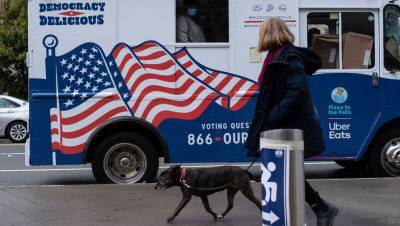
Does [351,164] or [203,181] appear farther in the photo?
[351,164]

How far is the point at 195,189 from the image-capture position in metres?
6.59

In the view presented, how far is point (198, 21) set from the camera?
932cm

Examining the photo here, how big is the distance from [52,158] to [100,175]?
0.71m

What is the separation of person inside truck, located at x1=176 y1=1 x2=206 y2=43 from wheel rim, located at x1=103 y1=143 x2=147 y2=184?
5.60ft

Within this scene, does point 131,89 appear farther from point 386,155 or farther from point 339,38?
point 386,155

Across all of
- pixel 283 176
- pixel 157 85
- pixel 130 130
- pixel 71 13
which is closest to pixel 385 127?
pixel 157 85

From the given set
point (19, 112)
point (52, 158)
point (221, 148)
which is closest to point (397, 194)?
point (221, 148)

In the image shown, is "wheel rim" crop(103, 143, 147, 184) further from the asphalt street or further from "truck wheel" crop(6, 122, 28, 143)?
"truck wheel" crop(6, 122, 28, 143)

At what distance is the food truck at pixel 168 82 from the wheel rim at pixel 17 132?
10.9m

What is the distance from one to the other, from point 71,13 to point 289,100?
4517 mm

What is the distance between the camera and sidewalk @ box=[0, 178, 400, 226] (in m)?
6.94

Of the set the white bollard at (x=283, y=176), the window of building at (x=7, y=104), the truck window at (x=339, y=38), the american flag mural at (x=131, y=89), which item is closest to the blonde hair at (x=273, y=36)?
the white bollard at (x=283, y=176)

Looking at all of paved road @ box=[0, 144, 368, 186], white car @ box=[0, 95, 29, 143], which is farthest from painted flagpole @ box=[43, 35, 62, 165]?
white car @ box=[0, 95, 29, 143]

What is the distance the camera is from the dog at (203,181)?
6.55 meters
